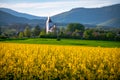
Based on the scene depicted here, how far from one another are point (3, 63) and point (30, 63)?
54.4 inches

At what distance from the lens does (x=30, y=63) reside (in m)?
12.1

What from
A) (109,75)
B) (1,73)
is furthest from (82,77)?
(1,73)

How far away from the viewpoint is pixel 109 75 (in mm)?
11312

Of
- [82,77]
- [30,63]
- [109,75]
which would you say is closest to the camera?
[82,77]

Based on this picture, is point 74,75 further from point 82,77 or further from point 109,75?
point 109,75

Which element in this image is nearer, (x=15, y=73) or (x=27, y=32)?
(x=15, y=73)

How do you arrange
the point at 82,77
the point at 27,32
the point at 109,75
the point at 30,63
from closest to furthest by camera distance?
the point at 82,77
the point at 109,75
the point at 30,63
the point at 27,32

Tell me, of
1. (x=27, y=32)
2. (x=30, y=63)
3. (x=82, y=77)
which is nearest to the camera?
(x=82, y=77)

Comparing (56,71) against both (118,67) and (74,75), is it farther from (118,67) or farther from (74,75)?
(118,67)

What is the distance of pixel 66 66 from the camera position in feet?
40.4

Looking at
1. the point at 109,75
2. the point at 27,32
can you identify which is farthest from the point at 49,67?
the point at 27,32

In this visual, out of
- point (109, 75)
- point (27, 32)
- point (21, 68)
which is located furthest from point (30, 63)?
point (27, 32)

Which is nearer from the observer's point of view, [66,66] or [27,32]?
[66,66]

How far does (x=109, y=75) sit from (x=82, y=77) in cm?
143
